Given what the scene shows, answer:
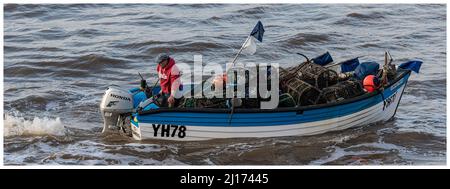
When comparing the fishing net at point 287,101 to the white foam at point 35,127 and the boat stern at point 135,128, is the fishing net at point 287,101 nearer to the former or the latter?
the boat stern at point 135,128

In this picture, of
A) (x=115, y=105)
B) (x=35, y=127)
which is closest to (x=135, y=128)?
(x=115, y=105)

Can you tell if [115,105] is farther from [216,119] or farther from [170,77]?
[216,119]

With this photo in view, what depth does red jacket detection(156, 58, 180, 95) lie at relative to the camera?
952 cm

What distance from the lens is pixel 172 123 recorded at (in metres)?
9.45

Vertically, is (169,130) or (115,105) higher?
(115,105)

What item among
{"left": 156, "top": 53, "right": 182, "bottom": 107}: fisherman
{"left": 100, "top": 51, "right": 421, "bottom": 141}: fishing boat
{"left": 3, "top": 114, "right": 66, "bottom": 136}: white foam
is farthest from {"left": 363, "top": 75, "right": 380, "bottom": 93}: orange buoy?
{"left": 3, "top": 114, "right": 66, "bottom": 136}: white foam

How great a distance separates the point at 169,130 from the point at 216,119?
69 cm

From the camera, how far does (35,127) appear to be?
412 inches

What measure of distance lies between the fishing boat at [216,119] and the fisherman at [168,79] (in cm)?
21

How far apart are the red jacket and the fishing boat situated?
340 mm

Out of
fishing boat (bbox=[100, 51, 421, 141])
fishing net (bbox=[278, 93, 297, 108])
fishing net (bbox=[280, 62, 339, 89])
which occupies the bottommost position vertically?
fishing boat (bbox=[100, 51, 421, 141])

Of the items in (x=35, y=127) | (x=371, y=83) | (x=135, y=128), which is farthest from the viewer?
(x=35, y=127)

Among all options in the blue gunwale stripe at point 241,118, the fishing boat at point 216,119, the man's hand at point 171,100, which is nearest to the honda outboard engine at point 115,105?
the fishing boat at point 216,119

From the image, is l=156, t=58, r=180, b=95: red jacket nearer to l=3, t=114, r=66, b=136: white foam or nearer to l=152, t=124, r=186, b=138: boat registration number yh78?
l=152, t=124, r=186, b=138: boat registration number yh78
